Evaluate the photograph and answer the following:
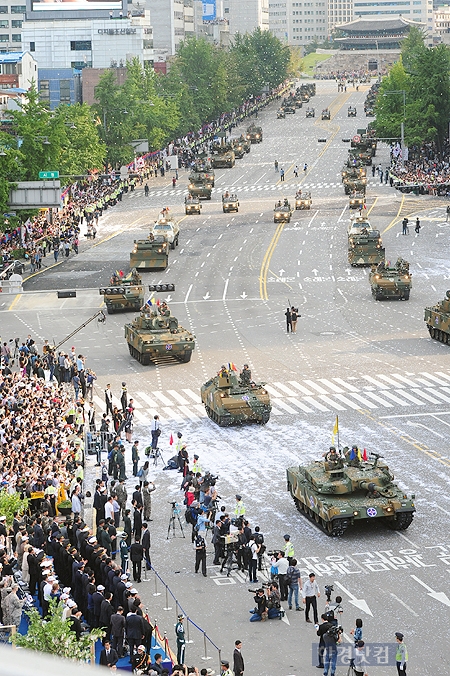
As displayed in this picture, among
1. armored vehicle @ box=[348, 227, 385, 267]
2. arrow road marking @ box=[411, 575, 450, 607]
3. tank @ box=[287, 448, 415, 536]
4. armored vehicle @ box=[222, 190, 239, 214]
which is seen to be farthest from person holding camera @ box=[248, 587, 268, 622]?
armored vehicle @ box=[222, 190, 239, 214]

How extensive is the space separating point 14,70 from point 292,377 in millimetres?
124023

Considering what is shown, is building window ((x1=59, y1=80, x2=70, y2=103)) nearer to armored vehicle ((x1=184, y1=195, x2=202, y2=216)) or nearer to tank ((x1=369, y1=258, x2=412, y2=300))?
armored vehicle ((x1=184, y1=195, x2=202, y2=216))

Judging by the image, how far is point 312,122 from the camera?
196 m

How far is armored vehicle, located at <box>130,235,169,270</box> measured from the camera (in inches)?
3632

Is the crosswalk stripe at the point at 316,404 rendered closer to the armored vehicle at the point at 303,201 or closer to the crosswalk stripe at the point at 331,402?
the crosswalk stripe at the point at 331,402

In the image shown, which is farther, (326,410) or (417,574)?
(326,410)

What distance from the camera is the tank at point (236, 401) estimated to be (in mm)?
50406

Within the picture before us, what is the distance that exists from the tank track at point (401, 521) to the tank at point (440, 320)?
1157 inches

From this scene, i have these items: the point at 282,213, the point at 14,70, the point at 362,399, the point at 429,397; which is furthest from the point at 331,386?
the point at 14,70

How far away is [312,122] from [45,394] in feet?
492

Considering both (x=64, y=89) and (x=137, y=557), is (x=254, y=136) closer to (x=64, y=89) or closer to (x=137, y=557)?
(x=64, y=89)

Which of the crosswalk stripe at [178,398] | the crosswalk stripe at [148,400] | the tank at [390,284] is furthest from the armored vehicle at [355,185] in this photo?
the crosswalk stripe at [148,400]

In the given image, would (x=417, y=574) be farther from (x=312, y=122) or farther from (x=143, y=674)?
(x=312, y=122)

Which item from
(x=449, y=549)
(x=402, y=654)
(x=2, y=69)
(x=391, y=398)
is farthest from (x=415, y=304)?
(x=2, y=69)
